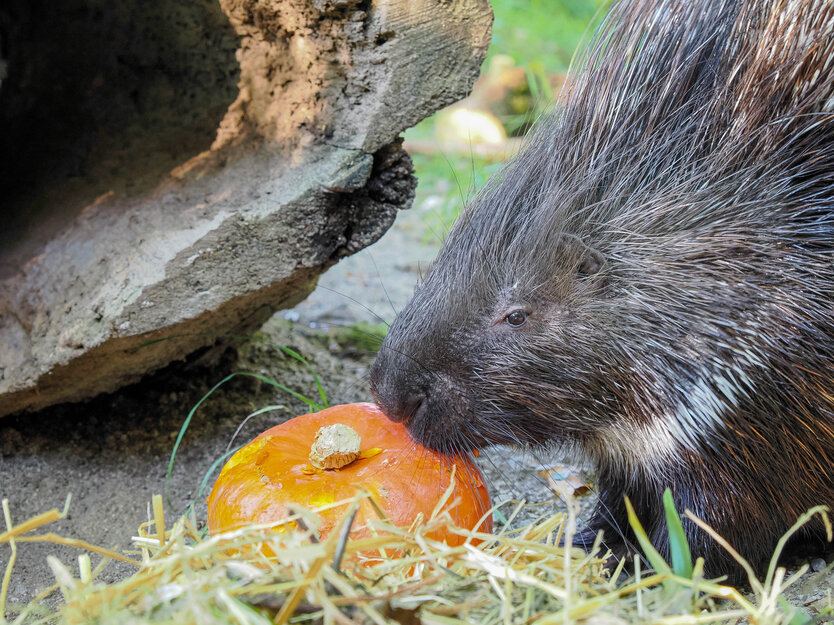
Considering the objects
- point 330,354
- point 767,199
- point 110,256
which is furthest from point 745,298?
point 330,354

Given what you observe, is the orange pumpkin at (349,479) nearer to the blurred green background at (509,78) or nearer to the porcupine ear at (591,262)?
the porcupine ear at (591,262)

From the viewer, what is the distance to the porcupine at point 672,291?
1.46m

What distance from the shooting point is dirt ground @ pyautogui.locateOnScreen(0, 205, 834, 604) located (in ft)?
6.47

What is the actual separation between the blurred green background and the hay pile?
258cm

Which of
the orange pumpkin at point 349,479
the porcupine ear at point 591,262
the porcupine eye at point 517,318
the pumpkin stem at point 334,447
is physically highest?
the porcupine ear at point 591,262

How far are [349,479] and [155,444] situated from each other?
1.04 meters

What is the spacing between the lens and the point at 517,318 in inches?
63.1

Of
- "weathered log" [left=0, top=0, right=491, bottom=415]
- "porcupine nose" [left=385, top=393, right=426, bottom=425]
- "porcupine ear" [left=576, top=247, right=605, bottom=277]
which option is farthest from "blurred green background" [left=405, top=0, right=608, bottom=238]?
"porcupine nose" [left=385, top=393, right=426, bottom=425]

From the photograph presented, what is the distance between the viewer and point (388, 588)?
1.16 metres

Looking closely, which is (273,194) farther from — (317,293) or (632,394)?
(317,293)

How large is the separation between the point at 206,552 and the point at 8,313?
130 centimetres

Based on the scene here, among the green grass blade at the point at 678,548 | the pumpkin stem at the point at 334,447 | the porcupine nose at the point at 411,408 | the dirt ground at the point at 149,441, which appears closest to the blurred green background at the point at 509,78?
the dirt ground at the point at 149,441

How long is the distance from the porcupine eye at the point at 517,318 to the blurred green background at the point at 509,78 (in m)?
2.04

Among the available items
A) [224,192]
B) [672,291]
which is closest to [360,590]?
[672,291]
